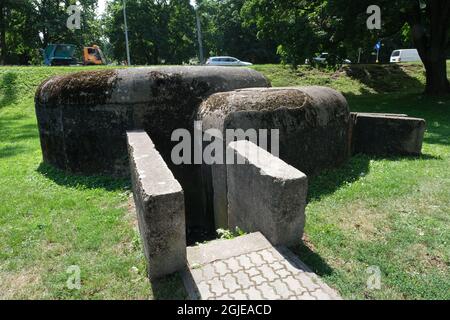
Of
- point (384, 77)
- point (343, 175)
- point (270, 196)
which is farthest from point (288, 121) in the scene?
point (384, 77)

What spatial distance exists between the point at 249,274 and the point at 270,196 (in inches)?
31.3

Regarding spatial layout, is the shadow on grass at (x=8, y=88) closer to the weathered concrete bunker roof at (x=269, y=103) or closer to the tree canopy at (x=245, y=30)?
the tree canopy at (x=245, y=30)

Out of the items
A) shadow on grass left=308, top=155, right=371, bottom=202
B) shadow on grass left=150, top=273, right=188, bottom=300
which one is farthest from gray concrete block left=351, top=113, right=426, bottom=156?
shadow on grass left=150, top=273, right=188, bottom=300

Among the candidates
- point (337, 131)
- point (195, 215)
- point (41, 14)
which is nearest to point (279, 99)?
point (337, 131)

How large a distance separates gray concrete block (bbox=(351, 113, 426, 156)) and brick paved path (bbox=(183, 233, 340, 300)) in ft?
16.1

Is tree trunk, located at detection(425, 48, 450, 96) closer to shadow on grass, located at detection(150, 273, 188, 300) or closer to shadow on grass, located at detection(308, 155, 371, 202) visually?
shadow on grass, located at detection(308, 155, 371, 202)

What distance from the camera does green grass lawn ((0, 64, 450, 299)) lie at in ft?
11.0

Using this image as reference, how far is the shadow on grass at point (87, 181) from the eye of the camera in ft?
20.3

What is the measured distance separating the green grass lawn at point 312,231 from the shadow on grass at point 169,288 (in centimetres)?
1

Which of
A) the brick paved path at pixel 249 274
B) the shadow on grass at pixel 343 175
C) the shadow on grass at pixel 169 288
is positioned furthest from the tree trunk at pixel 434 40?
the shadow on grass at pixel 169 288

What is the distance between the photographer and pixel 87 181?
6.38 metres

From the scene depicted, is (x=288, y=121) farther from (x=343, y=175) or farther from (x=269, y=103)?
(x=343, y=175)

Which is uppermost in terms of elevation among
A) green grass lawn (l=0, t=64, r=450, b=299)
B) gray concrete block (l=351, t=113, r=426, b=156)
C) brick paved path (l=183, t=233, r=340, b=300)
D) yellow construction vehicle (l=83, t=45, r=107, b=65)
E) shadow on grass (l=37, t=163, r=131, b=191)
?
yellow construction vehicle (l=83, t=45, r=107, b=65)
